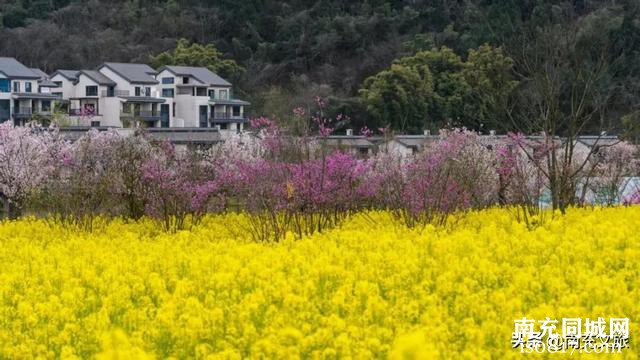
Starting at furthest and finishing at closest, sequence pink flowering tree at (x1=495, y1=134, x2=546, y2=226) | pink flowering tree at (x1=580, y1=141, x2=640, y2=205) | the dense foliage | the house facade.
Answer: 1. the house facade
2. pink flowering tree at (x1=580, y1=141, x2=640, y2=205)
3. pink flowering tree at (x1=495, y1=134, x2=546, y2=226)
4. the dense foliage

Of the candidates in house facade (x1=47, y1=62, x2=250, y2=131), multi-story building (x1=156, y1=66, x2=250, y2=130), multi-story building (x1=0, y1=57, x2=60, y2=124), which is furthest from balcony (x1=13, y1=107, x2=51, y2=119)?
multi-story building (x1=156, y1=66, x2=250, y2=130)

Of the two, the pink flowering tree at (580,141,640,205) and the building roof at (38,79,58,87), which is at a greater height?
the building roof at (38,79,58,87)

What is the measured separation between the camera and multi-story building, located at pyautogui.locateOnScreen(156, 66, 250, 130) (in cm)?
6775

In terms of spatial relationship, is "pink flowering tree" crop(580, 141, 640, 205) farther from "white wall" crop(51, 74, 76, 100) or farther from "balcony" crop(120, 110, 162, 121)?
"white wall" crop(51, 74, 76, 100)

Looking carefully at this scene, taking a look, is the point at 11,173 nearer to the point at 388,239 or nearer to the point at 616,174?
the point at 388,239

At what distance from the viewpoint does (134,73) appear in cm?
6800

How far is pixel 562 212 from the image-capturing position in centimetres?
2064

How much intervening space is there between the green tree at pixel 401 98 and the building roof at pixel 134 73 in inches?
678

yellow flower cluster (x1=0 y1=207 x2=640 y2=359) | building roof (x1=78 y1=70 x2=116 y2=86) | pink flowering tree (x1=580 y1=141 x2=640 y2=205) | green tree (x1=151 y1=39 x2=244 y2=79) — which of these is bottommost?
yellow flower cluster (x1=0 y1=207 x2=640 y2=359)

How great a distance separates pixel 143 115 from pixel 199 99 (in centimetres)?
438

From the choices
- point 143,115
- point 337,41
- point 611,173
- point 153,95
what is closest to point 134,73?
point 153,95

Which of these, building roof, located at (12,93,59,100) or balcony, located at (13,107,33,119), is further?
balcony, located at (13,107,33,119)

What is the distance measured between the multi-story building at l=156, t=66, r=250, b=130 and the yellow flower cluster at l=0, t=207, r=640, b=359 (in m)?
50.6

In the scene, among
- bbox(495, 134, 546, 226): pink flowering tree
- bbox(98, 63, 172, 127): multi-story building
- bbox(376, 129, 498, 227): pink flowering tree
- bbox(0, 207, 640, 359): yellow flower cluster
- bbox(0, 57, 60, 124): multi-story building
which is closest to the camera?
bbox(0, 207, 640, 359): yellow flower cluster
